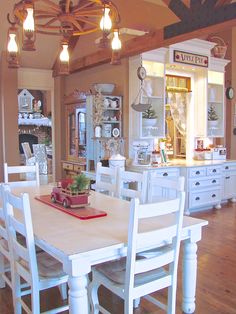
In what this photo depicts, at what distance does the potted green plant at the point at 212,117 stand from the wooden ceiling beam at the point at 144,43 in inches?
82.7

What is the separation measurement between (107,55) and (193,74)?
1825 millimetres

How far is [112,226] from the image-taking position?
225 cm

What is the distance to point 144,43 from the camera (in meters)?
4.92

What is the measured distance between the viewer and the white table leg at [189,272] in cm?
239

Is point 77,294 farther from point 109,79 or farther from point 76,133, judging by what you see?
point 76,133

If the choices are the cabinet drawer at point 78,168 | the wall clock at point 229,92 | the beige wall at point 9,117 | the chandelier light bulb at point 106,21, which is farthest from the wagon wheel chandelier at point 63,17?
the wall clock at point 229,92

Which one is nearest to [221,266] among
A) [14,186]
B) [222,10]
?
[14,186]

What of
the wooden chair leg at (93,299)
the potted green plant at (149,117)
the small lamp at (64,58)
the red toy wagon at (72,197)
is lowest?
the wooden chair leg at (93,299)

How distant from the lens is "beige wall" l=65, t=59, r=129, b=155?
219 inches

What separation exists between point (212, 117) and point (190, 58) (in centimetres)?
126

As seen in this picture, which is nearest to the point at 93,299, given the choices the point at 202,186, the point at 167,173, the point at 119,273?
the point at 119,273

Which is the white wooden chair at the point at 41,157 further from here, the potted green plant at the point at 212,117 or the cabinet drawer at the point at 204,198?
the cabinet drawer at the point at 204,198

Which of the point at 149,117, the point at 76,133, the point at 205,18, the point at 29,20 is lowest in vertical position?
the point at 76,133

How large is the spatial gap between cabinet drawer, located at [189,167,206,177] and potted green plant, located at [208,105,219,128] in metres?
1.29
